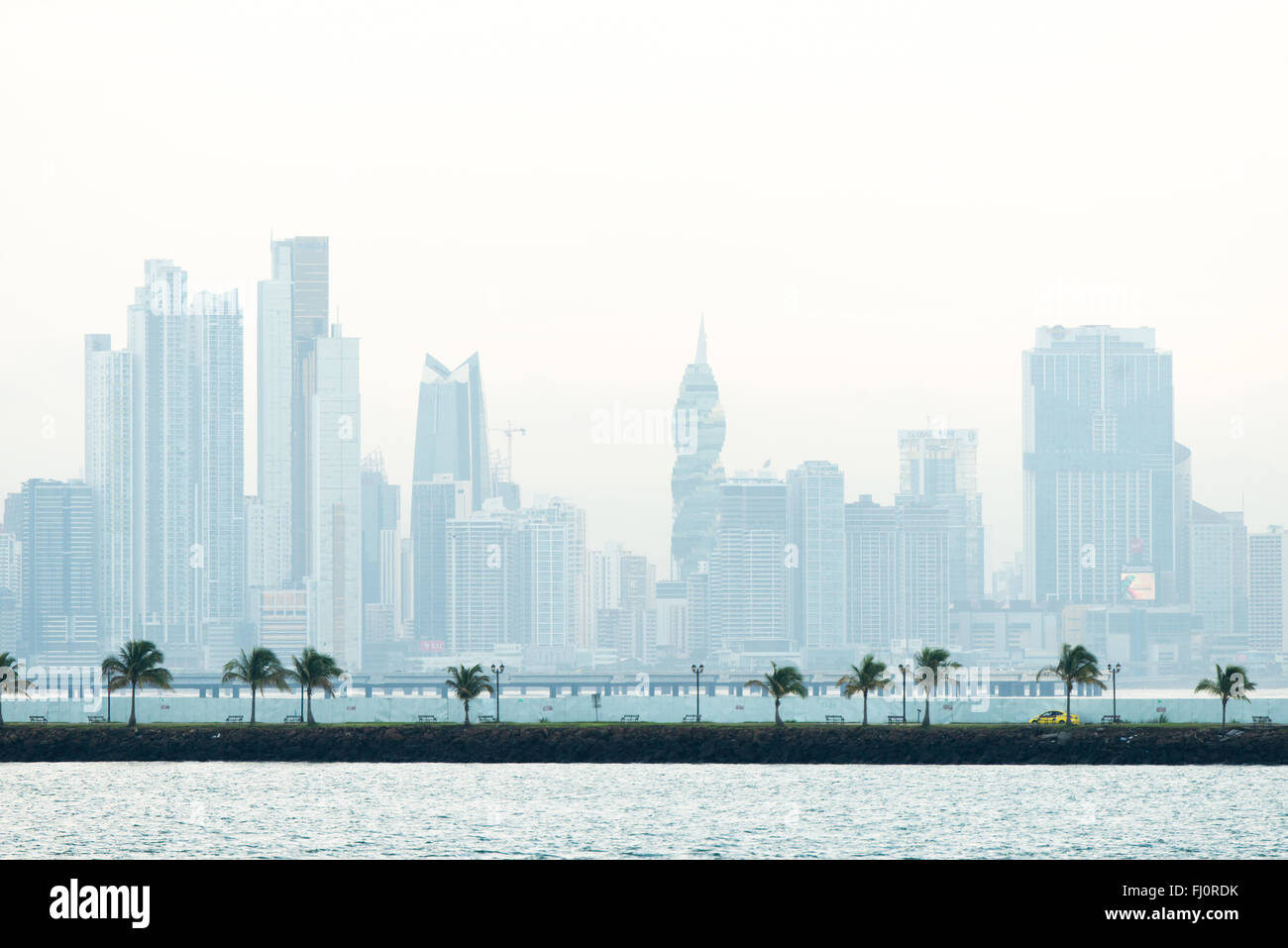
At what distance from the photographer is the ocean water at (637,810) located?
57875 mm

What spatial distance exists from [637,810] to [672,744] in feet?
97.4

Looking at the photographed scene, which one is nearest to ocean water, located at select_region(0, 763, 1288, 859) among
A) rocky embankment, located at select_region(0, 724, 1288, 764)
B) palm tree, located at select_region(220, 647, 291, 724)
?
rocky embankment, located at select_region(0, 724, 1288, 764)

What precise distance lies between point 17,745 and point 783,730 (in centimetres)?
4653

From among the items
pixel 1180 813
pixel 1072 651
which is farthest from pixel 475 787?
pixel 1072 651

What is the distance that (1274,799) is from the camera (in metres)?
75.4

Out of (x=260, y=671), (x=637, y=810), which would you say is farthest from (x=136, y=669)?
(x=637, y=810)

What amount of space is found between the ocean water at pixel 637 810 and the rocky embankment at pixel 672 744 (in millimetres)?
2642

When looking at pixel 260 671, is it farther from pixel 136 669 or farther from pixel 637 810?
pixel 637 810

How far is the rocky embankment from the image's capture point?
319ft

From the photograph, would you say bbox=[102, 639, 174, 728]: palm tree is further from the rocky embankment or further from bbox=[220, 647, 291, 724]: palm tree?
bbox=[220, 647, 291, 724]: palm tree

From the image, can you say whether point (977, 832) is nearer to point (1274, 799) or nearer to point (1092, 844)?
point (1092, 844)

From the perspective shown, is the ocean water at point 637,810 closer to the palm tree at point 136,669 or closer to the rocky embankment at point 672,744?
the rocky embankment at point 672,744
